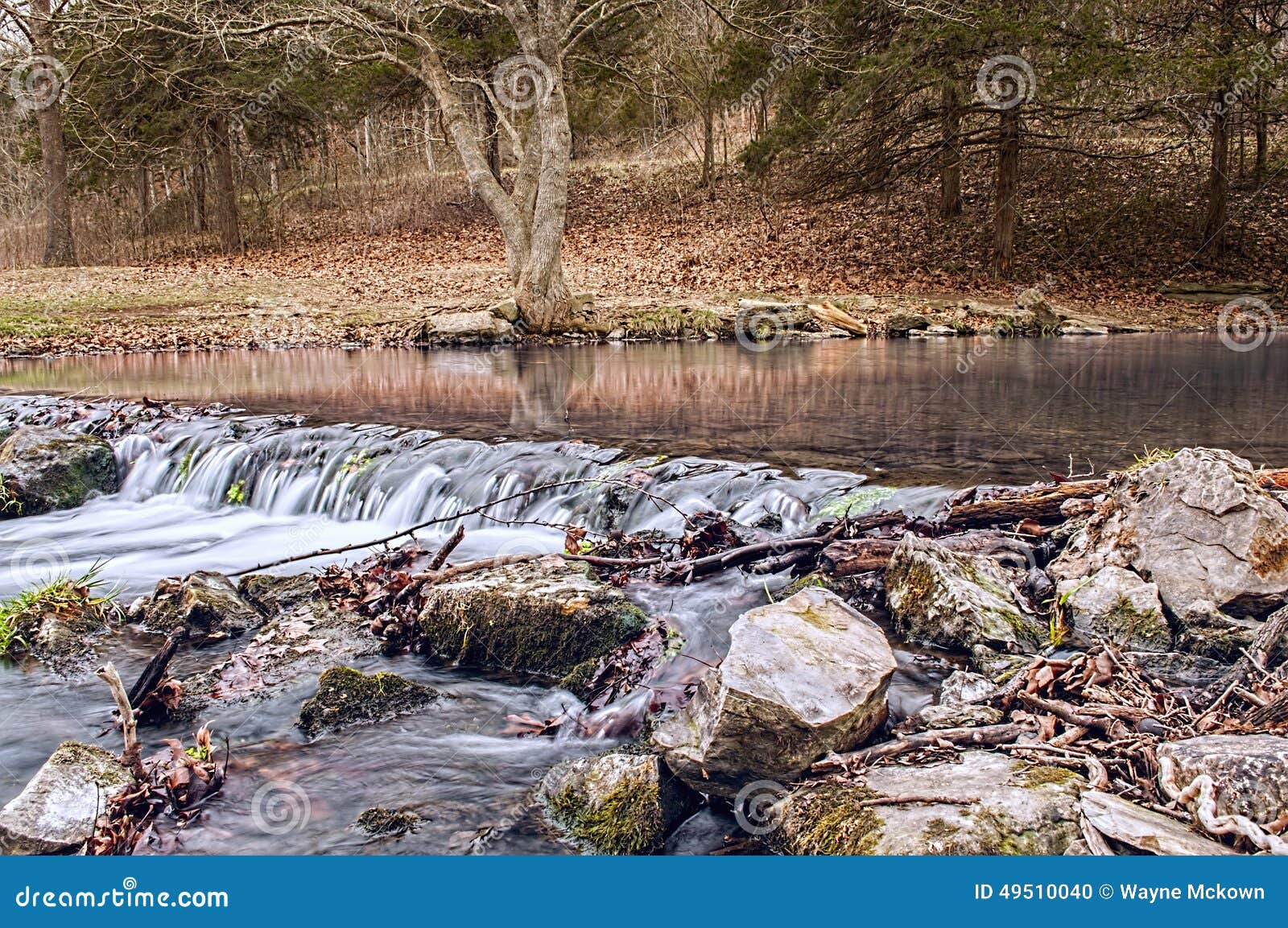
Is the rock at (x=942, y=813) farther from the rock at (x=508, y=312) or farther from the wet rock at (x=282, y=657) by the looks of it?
the rock at (x=508, y=312)

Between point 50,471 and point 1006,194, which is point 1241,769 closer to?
point 50,471

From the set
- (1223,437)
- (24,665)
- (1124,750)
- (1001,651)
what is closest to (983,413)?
(1223,437)

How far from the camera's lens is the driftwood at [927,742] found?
117 inches

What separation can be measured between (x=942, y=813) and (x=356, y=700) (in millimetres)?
2469

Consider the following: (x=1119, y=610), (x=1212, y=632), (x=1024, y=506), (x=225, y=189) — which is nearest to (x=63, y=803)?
(x=1119, y=610)

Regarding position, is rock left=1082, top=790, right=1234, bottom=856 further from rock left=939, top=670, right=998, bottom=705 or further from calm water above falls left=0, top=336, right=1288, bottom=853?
calm water above falls left=0, top=336, right=1288, bottom=853

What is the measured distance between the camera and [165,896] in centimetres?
243

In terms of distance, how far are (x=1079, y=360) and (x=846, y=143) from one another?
11.1m

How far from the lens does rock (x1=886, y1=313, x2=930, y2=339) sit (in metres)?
17.9

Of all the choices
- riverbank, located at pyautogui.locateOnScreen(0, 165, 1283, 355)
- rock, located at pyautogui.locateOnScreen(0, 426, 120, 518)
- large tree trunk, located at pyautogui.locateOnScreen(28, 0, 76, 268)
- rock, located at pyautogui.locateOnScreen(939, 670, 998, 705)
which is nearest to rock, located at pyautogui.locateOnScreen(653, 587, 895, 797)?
rock, located at pyautogui.locateOnScreen(939, 670, 998, 705)

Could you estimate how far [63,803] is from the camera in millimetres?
2947

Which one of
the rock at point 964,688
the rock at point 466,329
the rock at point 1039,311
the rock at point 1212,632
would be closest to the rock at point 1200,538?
the rock at point 1212,632

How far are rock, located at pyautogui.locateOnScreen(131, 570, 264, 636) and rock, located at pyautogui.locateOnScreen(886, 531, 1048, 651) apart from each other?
3395 mm

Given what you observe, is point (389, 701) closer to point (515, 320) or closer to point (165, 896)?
point (165, 896)
